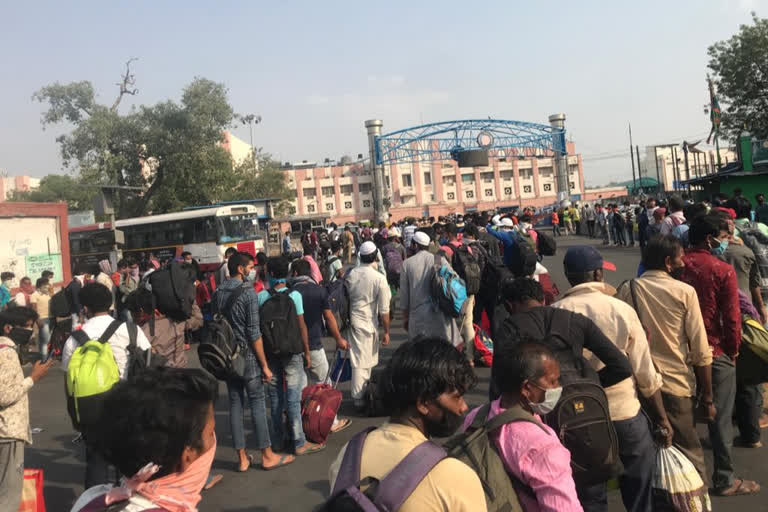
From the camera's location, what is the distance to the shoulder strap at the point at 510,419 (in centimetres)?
221

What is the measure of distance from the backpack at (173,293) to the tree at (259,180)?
107 feet

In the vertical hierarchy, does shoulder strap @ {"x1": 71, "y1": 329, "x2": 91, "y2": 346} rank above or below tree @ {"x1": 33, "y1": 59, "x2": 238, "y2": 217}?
below

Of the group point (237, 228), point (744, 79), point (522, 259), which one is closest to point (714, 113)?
point (744, 79)

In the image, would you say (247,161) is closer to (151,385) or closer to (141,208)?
(141,208)

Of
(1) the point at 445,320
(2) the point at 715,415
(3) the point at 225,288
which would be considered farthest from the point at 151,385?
(1) the point at 445,320

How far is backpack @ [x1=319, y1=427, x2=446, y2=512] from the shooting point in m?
1.76

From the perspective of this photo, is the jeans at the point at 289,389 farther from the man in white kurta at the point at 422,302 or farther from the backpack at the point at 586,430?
the backpack at the point at 586,430

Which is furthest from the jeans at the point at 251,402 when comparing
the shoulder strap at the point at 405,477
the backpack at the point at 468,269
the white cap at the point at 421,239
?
the shoulder strap at the point at 405,477

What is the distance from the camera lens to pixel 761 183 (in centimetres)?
2595

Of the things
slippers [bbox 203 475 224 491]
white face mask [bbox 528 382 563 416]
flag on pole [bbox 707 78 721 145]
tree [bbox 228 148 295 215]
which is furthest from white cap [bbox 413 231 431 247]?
tree [bbox 228 148 295 215]

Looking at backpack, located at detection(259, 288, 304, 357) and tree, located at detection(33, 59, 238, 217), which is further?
tree, located at detection(33, 59, 238, 217)

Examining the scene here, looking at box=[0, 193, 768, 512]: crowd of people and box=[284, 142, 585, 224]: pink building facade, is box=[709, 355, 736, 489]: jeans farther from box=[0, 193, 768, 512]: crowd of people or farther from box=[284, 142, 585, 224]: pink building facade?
box=[284, 142, 585, 224]: pink building facade

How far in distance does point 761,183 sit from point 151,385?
1137 inches

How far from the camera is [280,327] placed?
5598 mm
